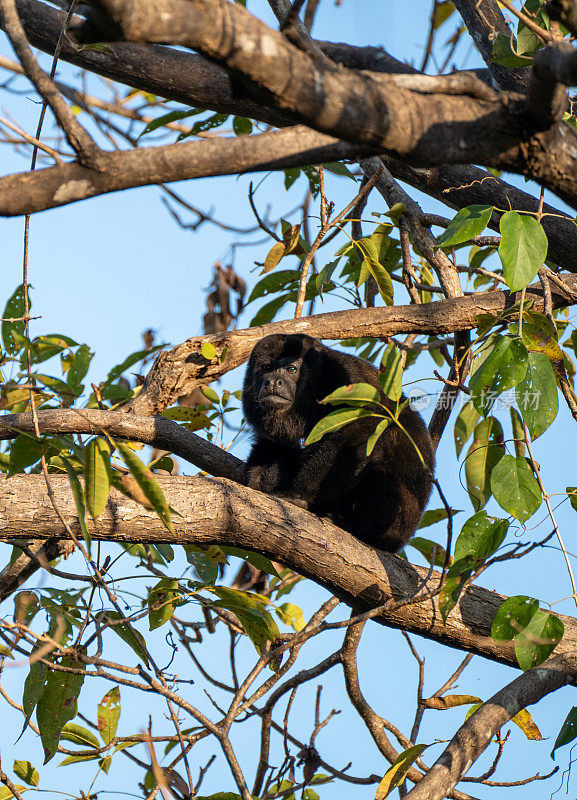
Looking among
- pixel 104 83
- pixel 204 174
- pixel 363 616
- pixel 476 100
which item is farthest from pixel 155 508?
pixel 104 83

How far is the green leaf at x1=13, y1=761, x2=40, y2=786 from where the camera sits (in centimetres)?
306

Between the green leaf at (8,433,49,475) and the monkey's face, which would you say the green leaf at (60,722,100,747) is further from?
the monkey's face

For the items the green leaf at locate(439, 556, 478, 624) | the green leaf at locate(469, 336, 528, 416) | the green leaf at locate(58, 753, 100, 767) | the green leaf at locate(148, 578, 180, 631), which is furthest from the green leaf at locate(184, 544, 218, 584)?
the green leaf at locate(469, 336, 528, 416)

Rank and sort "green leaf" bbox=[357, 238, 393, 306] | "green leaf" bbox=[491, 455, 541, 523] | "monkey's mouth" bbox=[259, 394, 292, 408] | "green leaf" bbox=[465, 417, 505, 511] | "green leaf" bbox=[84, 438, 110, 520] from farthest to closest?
"monkey's mouth" bbox=[259, 394, 292, 408] < "green leaf" bbox=[357, 238, 393, 306] < "green leaf" bbox=[465, 417, 505, 511] < "green leaf" bbox=[491, 455, 541, 523] < "green leaf" bbox=[84, 438, 110, 520]

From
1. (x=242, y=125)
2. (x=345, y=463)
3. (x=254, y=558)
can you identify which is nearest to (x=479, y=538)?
(x=254, y=558)

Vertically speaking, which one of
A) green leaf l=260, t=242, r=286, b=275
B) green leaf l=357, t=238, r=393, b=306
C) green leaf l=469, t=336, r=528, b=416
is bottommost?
green leaf l=469, t=336, r=528, b=416

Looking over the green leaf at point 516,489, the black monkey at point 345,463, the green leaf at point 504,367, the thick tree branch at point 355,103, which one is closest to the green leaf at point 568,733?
the green leaf at point 516,489

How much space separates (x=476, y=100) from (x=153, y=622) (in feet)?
7.53

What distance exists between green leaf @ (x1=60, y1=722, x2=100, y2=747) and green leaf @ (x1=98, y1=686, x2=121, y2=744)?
57mm

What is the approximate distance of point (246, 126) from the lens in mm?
4621

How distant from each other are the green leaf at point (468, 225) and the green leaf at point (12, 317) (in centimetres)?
233

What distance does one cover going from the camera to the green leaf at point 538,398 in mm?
2480

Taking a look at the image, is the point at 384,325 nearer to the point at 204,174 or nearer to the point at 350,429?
the point at 350,429

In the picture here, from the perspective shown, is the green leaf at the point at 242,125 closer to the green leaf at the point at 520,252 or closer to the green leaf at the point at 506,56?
the green leaf at the point at 506,56
